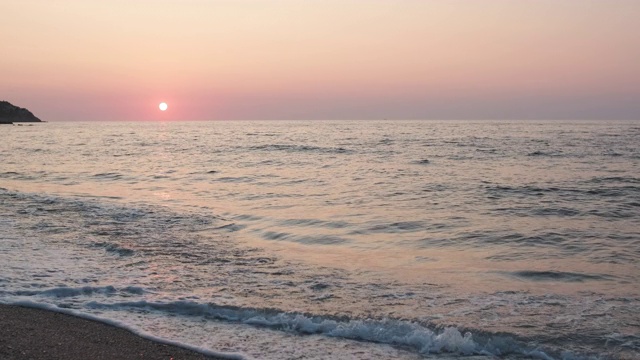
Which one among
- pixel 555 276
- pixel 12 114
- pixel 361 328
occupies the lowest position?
pixel 555 276

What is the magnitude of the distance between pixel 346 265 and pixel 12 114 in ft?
570

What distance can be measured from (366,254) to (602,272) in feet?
15.4

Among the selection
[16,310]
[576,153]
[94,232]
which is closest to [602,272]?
[16,310]

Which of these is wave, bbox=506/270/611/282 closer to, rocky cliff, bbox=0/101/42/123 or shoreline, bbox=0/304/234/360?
shoreline, bbox=0/304/234/360

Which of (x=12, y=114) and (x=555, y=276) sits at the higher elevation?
(x=12, y=114)

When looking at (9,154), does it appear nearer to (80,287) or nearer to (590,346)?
(80,287)

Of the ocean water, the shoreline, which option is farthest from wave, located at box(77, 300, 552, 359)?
the shoreline

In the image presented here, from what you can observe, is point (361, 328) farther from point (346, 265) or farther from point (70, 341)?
point (346, 265)

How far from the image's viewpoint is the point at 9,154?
46.3 meters

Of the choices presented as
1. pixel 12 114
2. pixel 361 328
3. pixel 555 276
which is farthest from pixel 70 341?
pixel 12 114

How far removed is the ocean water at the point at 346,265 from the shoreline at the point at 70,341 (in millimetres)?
278

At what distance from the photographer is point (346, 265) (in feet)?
37.0

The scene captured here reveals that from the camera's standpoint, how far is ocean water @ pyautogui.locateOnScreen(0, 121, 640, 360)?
23.9 feet

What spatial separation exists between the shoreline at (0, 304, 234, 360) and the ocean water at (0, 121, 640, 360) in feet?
0.91
